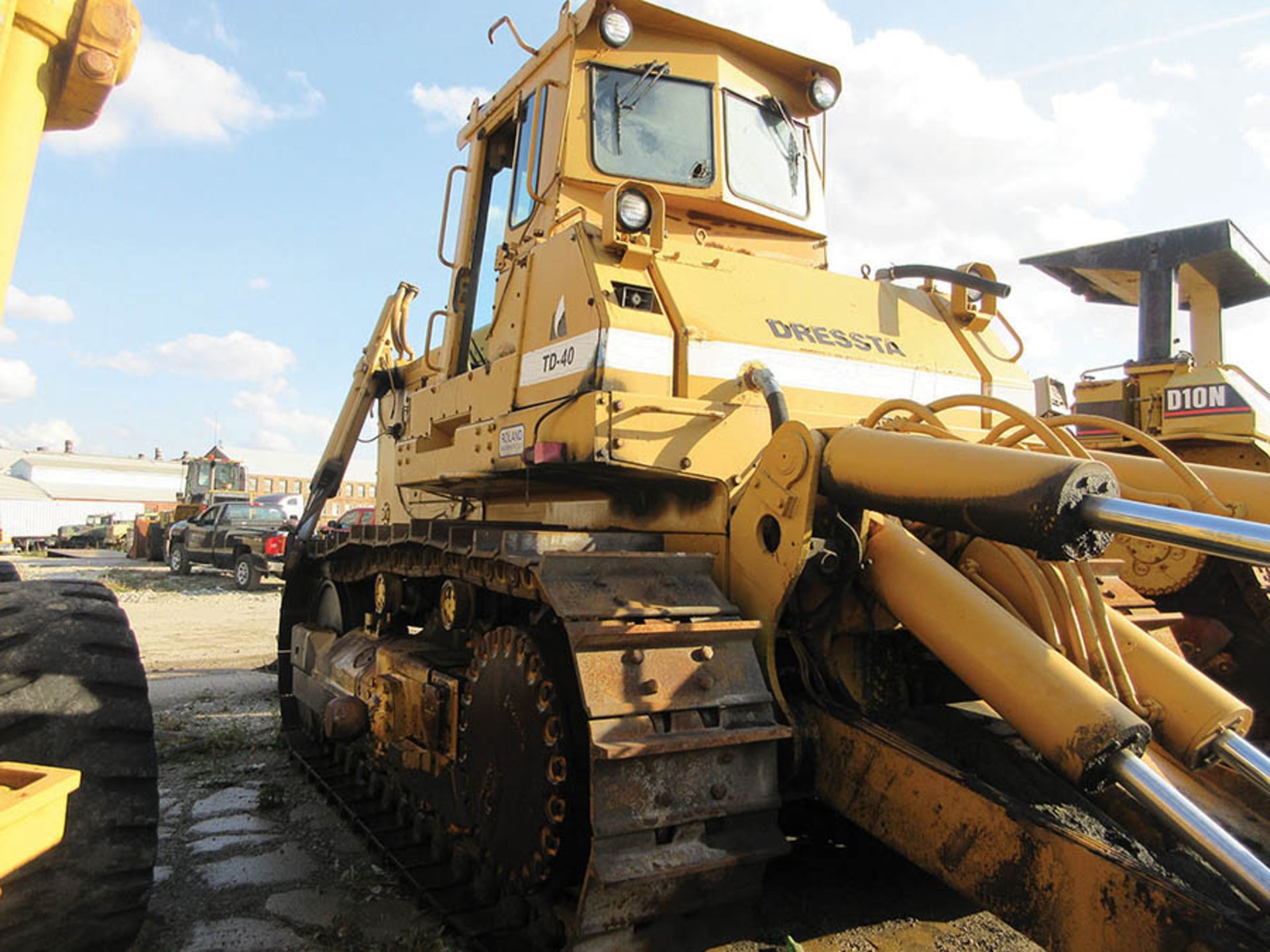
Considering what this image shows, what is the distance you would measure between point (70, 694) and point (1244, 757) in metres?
3.71

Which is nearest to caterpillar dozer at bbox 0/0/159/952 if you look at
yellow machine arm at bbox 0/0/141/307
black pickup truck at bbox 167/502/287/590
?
yellow machine arm at bbox 0/0/141/307

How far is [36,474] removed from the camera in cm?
6569

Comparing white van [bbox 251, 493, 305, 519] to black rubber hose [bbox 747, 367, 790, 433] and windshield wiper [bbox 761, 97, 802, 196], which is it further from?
black rubber hose [bbox 747, 367, 790, 433]

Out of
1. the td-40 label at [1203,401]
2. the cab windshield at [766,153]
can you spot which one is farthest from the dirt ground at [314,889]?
the td-40 label at [1203,401]

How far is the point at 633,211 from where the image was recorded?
3.63 metres

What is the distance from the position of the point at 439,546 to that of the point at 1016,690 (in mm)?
2438

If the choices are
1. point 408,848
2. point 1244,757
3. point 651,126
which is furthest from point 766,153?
point 408,848

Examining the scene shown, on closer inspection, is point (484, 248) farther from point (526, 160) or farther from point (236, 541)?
point (236, 541)

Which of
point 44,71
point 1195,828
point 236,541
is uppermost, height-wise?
point 44,71

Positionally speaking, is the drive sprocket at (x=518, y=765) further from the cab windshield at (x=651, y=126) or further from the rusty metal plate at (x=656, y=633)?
the cab windshield at (x=651, y=126)

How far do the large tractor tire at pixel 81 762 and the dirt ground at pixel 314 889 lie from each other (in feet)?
2.34

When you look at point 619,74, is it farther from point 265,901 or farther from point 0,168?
point 265,901

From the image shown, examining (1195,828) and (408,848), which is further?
(408,848)

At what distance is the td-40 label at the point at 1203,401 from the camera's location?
23.7ft
